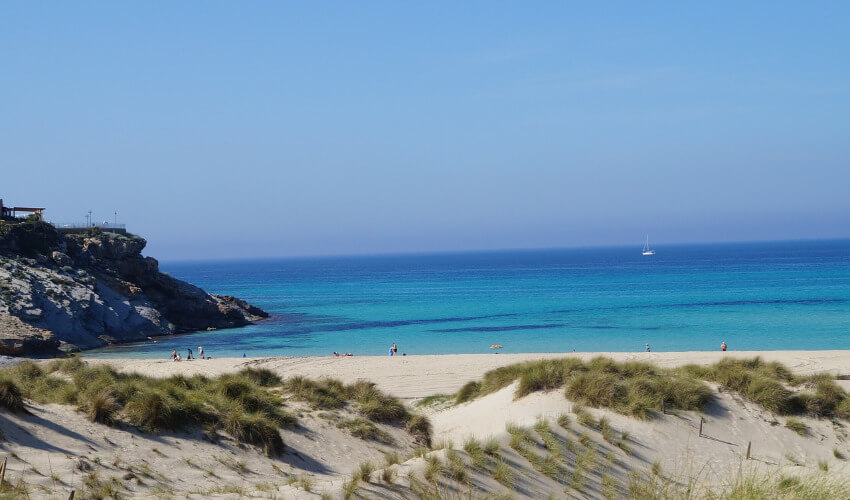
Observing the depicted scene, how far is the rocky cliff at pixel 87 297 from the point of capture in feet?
131

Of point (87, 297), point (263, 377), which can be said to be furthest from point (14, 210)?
point (263, 377)

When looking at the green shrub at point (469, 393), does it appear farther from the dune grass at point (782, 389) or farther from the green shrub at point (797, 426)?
the green shrub at point (797, 426)

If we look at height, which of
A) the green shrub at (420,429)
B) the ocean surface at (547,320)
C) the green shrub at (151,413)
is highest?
the green shrub at (151,413)

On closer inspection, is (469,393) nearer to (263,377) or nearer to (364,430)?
(364,430)

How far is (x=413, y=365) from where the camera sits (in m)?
30.6

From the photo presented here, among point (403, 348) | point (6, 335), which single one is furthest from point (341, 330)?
point (6, 335)

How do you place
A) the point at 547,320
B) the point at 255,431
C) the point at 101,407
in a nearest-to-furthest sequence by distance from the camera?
the point at 101,407, the point at 255,431, the point at 547,320

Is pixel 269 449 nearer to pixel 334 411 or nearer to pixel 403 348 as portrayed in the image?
pixel 334 411

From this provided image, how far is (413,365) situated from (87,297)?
86.4ft

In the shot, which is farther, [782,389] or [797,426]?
[782,389]

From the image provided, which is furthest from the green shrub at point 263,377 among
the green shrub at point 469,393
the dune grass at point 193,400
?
the green shrub at point 469,393

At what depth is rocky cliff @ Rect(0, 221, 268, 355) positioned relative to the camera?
131 feet

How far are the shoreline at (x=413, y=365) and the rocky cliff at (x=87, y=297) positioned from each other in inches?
191

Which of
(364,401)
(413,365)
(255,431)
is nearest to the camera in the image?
(255,431)
